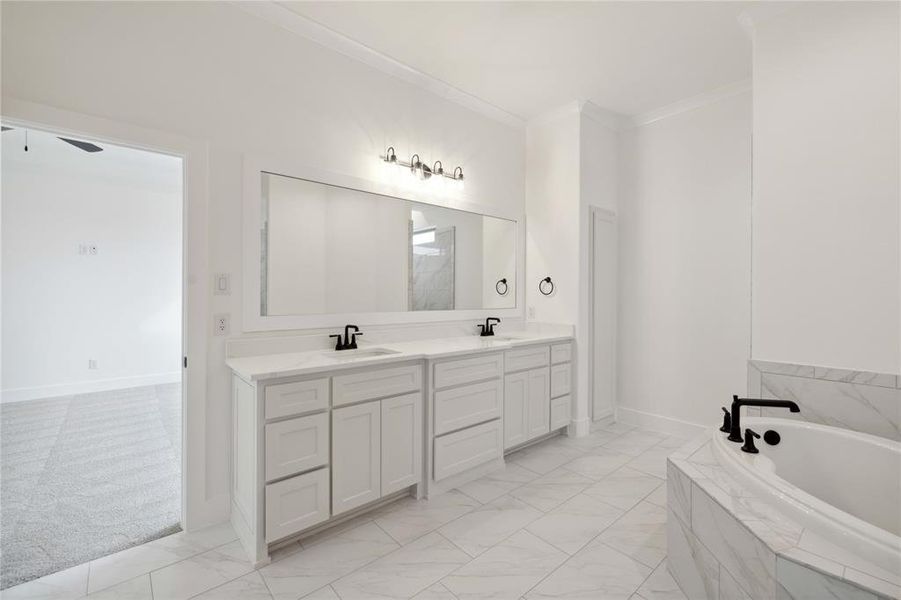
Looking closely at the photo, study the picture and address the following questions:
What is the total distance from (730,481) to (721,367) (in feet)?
6.90

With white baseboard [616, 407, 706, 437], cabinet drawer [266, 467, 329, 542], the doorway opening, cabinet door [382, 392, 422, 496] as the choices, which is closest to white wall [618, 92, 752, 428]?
white baseboard [616, 407, 706, 437]

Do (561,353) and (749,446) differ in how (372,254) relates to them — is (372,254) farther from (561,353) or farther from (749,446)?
(749,446)

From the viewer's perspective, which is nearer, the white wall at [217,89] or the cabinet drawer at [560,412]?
the white wall at [217,89]

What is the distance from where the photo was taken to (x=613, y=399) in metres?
3.82

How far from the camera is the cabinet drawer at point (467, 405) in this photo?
8.04ft

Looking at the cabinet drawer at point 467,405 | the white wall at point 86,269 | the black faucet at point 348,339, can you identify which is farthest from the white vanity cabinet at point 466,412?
the white wall at point 86,269

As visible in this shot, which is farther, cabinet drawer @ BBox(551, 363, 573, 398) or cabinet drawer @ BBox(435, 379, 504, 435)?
cabinet drawer @ BBox(551, 363, 573, 398)

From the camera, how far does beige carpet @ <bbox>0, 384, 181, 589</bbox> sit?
189cm

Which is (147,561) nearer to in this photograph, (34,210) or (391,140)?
(391,140)

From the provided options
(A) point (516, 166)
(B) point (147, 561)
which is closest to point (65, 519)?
(B) point (147, 561)

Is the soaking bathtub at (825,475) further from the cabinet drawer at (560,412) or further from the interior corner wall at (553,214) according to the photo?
the interior corner wall at (553,214)

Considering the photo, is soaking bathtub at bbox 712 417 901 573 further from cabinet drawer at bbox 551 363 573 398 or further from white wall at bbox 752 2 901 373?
cabinet drawer at bbox 551 363 573 398

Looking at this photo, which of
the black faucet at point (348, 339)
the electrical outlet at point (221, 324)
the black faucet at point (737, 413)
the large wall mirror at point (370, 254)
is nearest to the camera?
the black faucet at point (737, 413)

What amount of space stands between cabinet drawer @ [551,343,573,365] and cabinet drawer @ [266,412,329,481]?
1969mm
